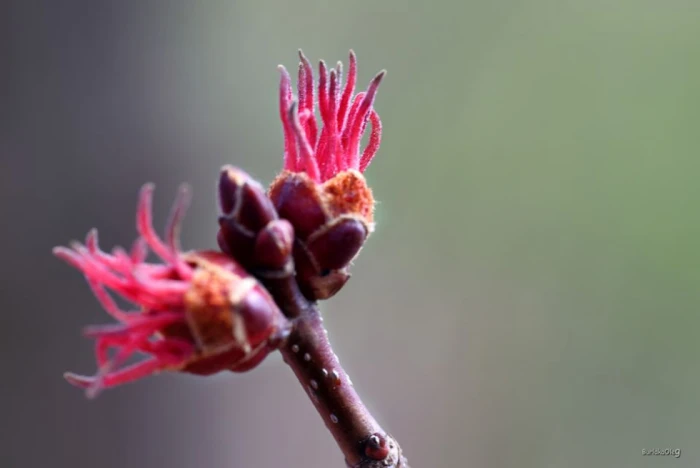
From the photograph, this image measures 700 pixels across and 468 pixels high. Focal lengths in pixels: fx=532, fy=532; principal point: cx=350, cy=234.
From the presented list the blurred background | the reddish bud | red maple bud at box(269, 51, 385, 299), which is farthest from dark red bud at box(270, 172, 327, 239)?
the blurred background

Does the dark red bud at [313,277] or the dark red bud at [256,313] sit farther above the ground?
the dark red bud at [313,277]

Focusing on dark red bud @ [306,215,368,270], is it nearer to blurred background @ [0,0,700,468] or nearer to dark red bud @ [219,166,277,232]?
dark red bud @ [219,166,277,232]

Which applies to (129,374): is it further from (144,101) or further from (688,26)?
(688,26)

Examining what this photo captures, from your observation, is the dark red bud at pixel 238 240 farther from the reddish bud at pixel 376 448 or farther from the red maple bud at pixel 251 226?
the reddish bud at pixel 376 448

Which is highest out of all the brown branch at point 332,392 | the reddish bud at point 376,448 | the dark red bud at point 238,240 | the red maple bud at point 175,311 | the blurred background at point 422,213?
the blurred background at point 422,213

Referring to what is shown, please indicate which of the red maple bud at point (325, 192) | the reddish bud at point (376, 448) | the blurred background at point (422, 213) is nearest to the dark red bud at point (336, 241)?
the red maple bud at point (325, 192)

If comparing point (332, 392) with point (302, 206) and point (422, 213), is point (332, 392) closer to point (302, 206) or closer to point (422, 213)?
point (302, 206)

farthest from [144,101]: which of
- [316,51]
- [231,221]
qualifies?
[231,221]

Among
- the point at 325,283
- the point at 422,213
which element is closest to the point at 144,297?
the point at 325,283
